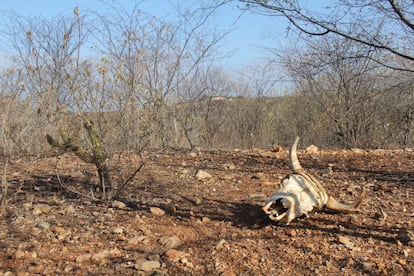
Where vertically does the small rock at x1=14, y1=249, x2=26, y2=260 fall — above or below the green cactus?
below

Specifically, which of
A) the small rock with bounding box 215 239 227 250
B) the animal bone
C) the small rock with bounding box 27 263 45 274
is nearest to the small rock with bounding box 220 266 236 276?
the small rock with bounding box 215 239 227 250

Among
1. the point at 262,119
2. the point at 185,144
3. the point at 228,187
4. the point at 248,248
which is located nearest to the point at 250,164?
the point at 228,187

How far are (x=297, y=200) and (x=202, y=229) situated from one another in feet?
2.55

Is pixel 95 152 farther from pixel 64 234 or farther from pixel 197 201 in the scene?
pixel 197 201

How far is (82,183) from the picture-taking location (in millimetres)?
4621

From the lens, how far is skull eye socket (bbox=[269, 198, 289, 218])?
10.6 feet

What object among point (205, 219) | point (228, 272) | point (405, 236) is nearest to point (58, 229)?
point (205, 219)

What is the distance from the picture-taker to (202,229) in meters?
3.31

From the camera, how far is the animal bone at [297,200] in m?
3.21

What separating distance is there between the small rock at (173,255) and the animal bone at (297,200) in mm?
738

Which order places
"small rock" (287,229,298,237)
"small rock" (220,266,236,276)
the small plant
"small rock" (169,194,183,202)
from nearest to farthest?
"small rock" (220,266,236,276)
"small rock" (287,229,298,237)
the small plant
"small rock" (169,194,183,202)

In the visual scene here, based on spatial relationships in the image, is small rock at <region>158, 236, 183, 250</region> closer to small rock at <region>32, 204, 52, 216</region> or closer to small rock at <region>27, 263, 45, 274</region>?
small rock at <region>27, 263, 45, 274</region>

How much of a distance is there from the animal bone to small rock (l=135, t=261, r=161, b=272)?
36.2 inches

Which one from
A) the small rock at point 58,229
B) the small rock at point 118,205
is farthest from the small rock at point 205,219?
the small rock at point 58,229
